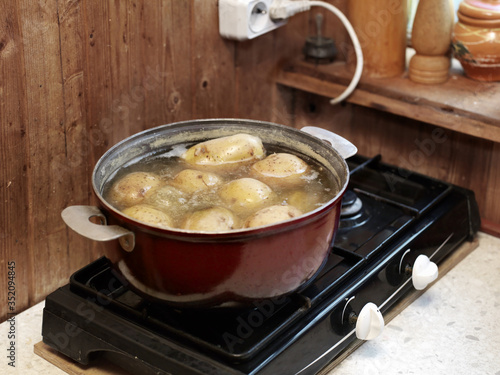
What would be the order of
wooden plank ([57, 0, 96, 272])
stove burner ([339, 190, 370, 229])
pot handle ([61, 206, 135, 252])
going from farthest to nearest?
stove burner ([339, 190, 370, 229]), wooden plank ([57, 0, 96, 272]), pot handle ([61, 206, 135, 252])

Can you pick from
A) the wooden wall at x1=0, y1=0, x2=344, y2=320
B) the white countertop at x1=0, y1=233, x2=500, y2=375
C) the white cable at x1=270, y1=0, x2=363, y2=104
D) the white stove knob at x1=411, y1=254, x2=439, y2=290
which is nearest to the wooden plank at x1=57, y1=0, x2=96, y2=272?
the wooden wall at x1=0, y1=0, x2=344, y2=320

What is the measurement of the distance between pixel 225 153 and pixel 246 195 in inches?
5.3

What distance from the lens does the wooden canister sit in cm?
150

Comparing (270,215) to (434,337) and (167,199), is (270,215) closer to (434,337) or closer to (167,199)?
(167,199)

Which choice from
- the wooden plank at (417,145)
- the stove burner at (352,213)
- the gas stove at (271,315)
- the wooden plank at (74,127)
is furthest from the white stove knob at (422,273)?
the wooden plank at (74,127)

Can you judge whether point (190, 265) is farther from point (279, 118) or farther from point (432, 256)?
point (279, 118)

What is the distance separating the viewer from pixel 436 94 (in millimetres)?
1471

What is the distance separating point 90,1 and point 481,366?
0.88m

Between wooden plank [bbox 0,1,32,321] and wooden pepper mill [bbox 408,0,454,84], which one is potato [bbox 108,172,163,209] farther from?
wooden pepper mill [bbox 408,0,454,84]

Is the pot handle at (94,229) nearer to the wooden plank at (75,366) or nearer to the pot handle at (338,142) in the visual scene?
the wooden plank at (75,366)

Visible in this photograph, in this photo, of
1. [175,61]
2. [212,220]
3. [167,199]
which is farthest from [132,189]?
[175,61]

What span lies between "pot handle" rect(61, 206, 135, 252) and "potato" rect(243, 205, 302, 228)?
171mm

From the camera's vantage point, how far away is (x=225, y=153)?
1.20 metres

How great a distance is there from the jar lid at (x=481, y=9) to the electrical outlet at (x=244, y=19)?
15.4 inches
